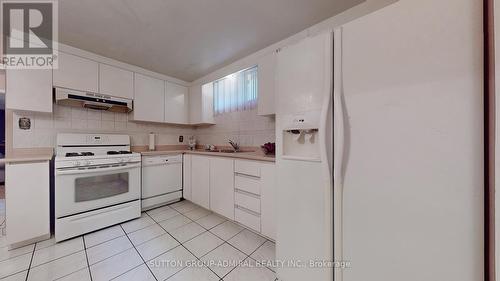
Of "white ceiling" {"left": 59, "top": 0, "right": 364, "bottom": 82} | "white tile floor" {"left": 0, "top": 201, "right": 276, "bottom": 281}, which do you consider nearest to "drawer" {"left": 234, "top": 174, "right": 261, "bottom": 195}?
"white tile floor" {"left": 0, "top": 201, "right": 276, "bottom": 281}

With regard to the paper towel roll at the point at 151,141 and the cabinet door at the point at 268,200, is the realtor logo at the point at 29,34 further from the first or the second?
the cabinet door at the point at 268,200

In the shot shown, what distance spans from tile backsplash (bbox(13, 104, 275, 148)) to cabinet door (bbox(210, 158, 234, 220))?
59 cm

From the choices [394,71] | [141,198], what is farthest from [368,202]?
[141,198]

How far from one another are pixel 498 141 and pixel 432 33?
1.53 ft

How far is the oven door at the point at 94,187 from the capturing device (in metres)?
1.73

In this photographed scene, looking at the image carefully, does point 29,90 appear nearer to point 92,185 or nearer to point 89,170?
point 89,170

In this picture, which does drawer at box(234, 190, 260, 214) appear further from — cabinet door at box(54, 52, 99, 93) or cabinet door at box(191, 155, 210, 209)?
cabinet door at box(54, 52, 99, 93)

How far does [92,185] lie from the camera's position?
1.93m

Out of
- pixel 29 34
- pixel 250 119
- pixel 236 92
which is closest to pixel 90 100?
pixel 29 34

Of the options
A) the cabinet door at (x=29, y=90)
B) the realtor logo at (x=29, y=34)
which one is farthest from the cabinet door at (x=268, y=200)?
the cabinet door at (x=29, y=90)

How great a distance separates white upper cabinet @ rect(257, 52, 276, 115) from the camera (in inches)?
77.1

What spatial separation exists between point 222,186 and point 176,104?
1.78 meters

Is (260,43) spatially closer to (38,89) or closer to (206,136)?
(206,136)

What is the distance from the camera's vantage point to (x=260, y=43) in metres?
2.02
